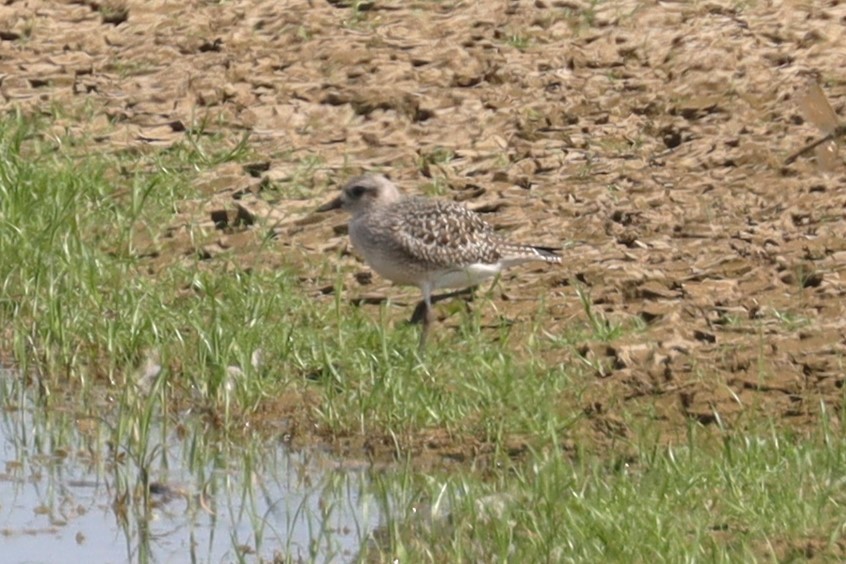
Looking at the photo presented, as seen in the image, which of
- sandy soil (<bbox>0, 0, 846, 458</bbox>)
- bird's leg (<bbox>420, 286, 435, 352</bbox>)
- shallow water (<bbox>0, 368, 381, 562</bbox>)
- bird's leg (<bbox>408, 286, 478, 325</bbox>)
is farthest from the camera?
bird's leg (<bbox>408, 286, 478, 325</bbox>)

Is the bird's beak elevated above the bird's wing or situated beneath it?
situated beneath

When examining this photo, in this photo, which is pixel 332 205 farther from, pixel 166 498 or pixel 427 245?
pixel 166 498

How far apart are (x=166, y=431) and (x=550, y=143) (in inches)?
142

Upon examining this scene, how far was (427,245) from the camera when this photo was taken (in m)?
10.2

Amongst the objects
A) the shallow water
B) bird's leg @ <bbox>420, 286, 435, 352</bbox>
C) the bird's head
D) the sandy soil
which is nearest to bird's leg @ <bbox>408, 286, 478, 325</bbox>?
bird's leg @ <bbox>420, 286, 435, 352</bbox>

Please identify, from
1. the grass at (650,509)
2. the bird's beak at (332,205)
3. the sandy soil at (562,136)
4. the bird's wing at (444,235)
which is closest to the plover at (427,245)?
the bird's wing at (444,235)

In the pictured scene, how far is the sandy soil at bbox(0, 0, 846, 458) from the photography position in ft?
31.6

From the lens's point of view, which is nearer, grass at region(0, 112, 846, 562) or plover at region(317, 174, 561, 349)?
grass at region(0, 112, 846, 562)

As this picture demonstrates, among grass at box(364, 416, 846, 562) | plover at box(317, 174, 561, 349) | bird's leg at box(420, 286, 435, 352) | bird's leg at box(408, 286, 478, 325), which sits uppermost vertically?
grass at box(364, 416, 846, 562)

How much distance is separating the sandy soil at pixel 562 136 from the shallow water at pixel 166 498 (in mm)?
1241

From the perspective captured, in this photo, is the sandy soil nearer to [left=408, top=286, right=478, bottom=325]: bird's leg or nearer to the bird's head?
[left=408, top=286, right=478, bottom=325]: bird's leg

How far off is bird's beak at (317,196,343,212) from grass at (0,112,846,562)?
0.36m

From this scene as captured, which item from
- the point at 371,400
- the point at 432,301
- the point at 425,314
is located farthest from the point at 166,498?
the point at 432,301

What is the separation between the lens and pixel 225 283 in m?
10.3
